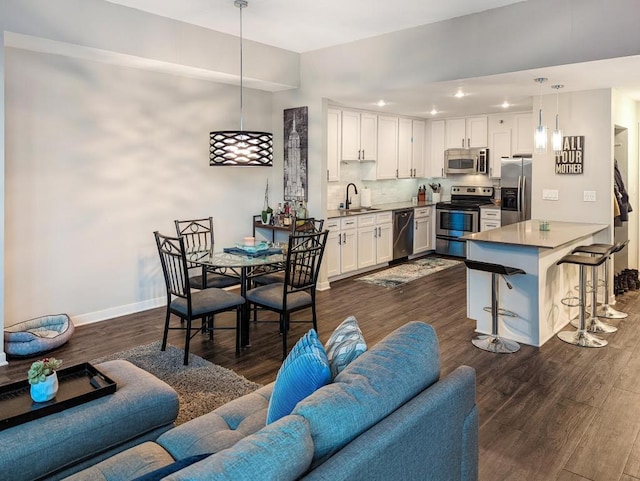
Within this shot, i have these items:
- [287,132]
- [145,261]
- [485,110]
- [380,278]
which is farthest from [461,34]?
[145,261]

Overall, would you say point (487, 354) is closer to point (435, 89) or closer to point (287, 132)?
point (435, 89)

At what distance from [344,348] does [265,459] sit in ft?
2.70

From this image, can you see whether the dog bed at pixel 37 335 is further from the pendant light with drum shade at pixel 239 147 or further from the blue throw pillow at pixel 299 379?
the blue throw pillow at pixel 299 379

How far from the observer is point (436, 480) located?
1.72 m

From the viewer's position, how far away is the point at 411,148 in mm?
8367

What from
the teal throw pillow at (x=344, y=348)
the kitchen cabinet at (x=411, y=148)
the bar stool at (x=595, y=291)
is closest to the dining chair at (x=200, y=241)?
the teal throw pillow at (x=344, y=348)

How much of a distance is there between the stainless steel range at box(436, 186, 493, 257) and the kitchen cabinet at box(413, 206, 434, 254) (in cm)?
12

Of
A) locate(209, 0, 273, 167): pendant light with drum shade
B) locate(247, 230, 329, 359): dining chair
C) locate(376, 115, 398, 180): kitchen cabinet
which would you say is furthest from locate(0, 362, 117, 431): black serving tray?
locate(376, 115, 398, 180): kitchen cabinet

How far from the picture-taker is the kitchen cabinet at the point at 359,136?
22.9 ft

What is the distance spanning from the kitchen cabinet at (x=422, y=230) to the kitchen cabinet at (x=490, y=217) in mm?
925

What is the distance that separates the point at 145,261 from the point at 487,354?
349cm

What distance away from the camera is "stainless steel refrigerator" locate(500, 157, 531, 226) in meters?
7.21

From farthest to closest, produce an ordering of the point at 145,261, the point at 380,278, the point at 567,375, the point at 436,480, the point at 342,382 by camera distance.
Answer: the point at 380,278, the point at 145,261, the point at 567,375, the point at 436,480, the point at 342,382

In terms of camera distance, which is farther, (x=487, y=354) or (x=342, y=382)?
(x=487, y=354)
